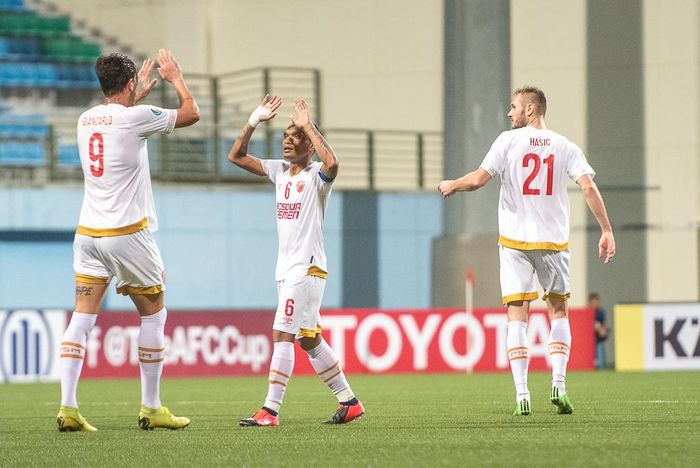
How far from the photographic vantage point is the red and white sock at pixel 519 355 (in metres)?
9.43

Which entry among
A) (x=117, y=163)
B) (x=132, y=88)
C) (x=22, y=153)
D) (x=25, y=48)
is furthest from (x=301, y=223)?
(x=25, y=48)

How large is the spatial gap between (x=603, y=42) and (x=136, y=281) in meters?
18.0

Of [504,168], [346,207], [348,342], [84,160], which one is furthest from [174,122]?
[346,207]

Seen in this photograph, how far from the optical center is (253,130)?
9.03 m

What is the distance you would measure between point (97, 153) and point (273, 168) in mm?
1239

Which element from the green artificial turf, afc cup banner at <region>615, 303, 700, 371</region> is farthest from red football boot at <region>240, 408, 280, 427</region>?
afc cup banner at <region>615, 303, 700, 371</region>

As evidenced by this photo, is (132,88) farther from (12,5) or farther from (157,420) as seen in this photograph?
(12,5)

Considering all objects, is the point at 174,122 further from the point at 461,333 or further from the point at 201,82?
the point at 201,82

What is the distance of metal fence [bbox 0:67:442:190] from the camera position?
24828 mm

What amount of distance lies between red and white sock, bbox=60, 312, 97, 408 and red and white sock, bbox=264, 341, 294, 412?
1177 mm

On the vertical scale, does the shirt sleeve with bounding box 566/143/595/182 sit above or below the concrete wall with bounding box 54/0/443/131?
below

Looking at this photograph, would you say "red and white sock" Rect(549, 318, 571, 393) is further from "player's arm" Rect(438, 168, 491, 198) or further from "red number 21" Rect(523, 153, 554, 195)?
"player's arm" Rect(438, 168, 491, 198)

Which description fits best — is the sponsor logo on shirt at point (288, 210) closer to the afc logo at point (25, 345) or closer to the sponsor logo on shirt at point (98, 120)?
the sponsor logo on shirt at point (98, 120)

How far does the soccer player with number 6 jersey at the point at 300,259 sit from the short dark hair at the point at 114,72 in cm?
92
